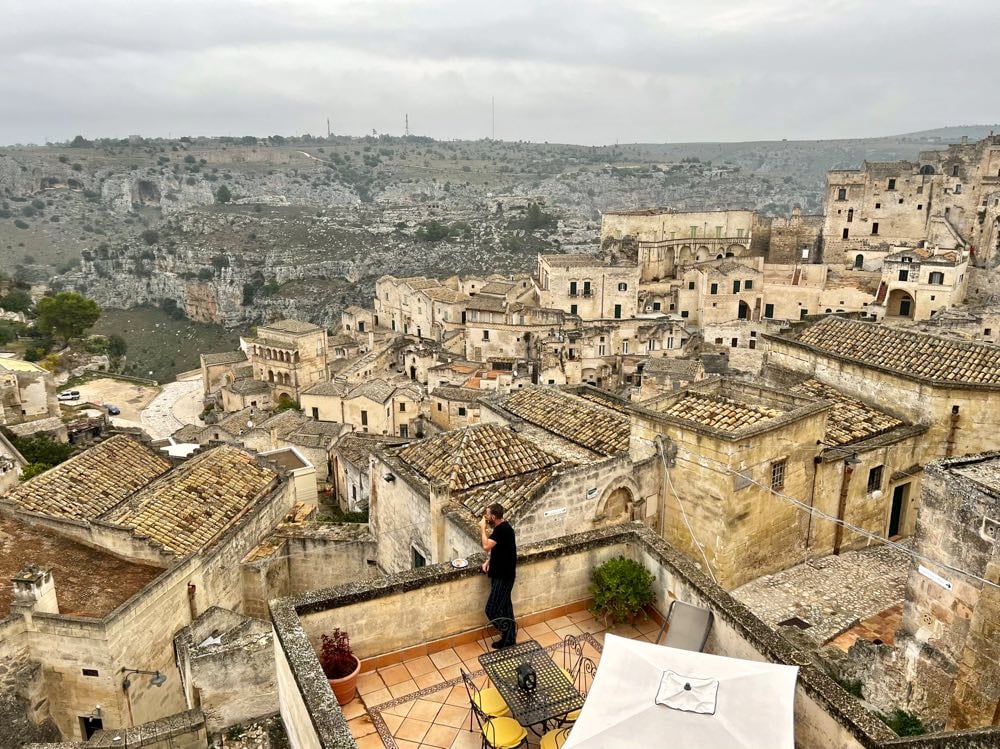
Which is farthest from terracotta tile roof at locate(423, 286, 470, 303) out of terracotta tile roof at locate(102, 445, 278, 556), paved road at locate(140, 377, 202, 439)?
terracotta tile roof at locate(102, 445, 278, 556)

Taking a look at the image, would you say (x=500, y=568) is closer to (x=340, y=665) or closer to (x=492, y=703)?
(x=492, y=703)

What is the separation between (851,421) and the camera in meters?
18.4

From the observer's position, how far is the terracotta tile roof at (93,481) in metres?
20.3

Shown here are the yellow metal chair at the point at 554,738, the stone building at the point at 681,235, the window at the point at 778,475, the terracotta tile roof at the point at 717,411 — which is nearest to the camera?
the yellow metal chair at the point at 554,738

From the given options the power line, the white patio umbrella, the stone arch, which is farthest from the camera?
the stone arch

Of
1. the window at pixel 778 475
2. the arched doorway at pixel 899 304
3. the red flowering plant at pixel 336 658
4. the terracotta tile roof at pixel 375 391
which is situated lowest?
the terracotta tile roof at pixel 375 391

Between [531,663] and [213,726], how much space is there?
23.6 feet

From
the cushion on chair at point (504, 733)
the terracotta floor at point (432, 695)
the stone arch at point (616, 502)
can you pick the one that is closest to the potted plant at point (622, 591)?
the terracotta floor at point (432, 695)

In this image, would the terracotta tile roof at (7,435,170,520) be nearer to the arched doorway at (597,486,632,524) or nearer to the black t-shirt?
the arched doorway at (597,486,632,524)

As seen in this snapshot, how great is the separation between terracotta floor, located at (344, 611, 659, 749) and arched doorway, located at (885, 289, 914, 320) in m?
54.0

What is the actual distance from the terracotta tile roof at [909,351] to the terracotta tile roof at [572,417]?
7959 mm

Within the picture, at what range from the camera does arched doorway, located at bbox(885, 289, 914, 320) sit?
53.5m

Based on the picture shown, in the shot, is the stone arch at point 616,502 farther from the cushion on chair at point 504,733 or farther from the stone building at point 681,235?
the stone building at point 681,235

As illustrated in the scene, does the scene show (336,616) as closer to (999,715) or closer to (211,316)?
(999,715)
